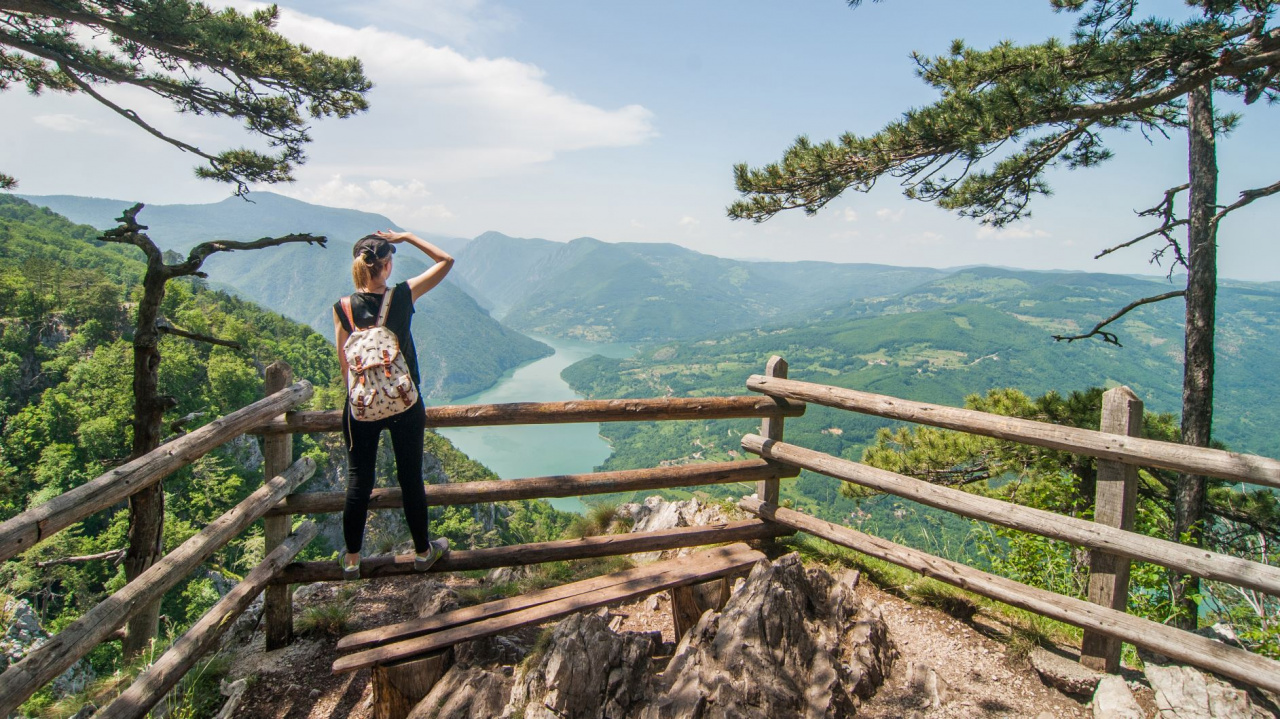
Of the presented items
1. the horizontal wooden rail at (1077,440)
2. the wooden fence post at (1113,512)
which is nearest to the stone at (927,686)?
the wooden fence post at (1113,512)

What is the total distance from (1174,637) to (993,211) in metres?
5.81

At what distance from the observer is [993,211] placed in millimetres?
7477

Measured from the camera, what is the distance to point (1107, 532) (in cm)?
317

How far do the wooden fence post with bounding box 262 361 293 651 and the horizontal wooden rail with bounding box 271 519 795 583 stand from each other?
13cm

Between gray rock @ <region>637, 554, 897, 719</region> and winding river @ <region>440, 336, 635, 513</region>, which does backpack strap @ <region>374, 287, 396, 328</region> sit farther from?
winding river @ <region>440, 336, 635, 513</region>

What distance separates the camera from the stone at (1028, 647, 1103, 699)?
3.20m

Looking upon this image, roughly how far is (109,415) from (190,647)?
140 ft

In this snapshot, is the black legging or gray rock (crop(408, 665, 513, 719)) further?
the black legging

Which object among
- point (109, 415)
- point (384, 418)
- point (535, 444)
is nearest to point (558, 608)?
point (384, 418)

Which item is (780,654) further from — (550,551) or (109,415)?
(109,415)

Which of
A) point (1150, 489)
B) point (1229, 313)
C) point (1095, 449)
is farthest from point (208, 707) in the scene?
point (1229, 313)

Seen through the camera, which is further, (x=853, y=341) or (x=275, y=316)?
(x=853, y=341)

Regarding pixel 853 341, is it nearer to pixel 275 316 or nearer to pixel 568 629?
pixel 275 316

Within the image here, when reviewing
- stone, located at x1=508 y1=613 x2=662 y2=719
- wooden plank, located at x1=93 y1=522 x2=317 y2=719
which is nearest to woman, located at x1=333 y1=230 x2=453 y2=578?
wooden plank, located at x1=93 y1=522 x2=317 y2=719
